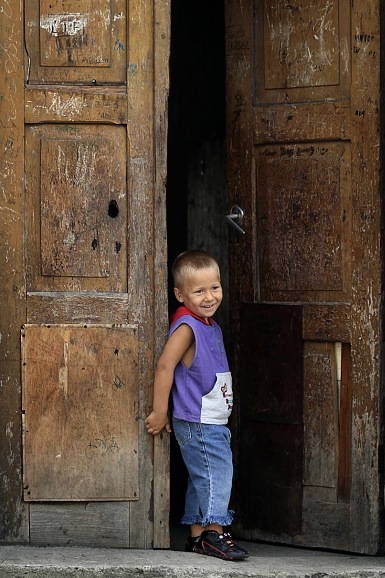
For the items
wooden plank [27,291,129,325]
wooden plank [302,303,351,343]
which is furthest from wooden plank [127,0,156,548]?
wooden plank [302,303,351,343]

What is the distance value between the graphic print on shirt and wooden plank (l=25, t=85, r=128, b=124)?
3.71 feet

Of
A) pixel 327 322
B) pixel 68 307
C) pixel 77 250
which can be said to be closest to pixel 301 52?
pixel 327 322

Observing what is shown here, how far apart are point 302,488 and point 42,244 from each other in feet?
5.19

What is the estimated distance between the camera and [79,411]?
457 cm

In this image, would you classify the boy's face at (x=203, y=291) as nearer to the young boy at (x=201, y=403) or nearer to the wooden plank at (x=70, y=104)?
the young boy at (x=201, y=403)

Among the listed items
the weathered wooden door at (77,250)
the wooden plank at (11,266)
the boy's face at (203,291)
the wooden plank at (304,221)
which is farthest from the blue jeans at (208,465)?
the wooden plank at (304,221)

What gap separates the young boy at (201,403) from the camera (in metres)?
4.56

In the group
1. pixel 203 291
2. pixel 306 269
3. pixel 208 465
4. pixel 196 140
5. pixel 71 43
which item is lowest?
pixel 208 465

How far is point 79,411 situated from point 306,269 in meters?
1.20

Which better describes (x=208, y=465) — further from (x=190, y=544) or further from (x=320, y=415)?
(x=320, y=415)

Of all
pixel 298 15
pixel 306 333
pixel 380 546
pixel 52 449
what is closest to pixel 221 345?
pixel 306 333

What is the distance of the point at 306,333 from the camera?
16.5 feet

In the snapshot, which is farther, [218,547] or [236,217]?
[236,217]

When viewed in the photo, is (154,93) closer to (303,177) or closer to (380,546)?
(303,177)
